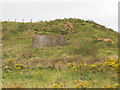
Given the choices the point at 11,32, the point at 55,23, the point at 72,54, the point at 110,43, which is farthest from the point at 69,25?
the point at 72,54

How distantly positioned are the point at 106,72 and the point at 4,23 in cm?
3228

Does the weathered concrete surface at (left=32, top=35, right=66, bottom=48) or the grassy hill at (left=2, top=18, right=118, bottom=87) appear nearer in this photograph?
the grassy hill at (left=2, top=18, right=118, bottom=87)

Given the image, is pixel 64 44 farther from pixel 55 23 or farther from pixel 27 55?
pixel 55 23

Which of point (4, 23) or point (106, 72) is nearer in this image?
point (106, 72)

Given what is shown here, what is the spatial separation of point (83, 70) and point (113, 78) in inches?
97.8

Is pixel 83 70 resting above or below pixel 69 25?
below

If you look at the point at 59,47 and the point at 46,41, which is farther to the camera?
the point at 46,41

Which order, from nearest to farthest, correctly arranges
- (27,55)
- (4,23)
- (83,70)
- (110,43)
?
1. (83,70)
2. (27,55)
3. (110,43)
4. (4,23)

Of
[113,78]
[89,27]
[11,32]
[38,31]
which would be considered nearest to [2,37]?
[11,32]

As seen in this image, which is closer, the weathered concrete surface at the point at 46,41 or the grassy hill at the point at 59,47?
the grassy hill at the point at 59,47

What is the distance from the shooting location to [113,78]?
36.8ft

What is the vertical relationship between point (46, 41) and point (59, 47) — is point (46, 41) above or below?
above

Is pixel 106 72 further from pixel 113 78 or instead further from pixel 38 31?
pixel 38 31

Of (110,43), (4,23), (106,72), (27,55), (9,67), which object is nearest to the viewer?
(106,72)
